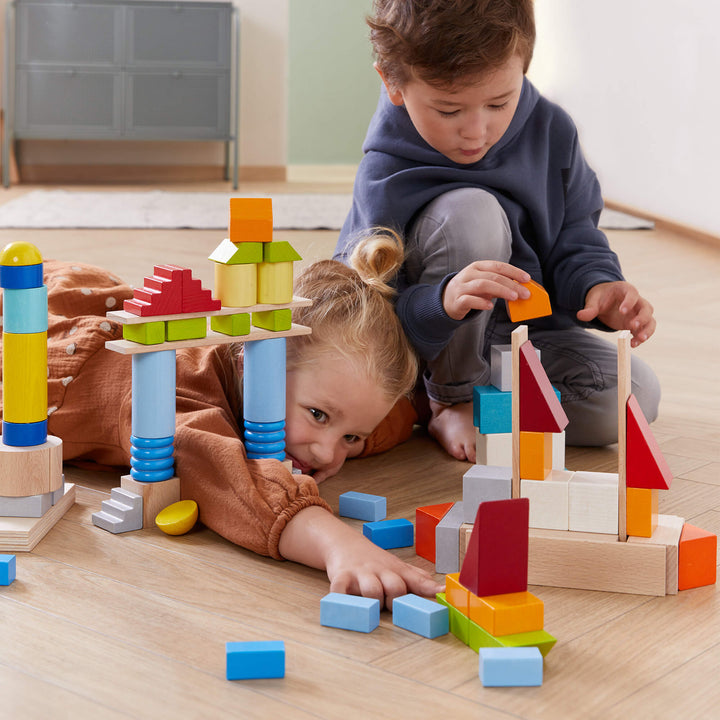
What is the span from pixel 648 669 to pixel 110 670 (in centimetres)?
36

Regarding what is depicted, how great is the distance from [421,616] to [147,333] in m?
0.35

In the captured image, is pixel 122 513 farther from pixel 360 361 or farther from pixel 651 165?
pixel 651 165

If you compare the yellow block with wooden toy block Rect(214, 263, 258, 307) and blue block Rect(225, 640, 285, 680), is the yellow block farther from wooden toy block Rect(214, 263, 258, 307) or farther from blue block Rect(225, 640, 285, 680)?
blue block Rect(225, 640, 285, 680)

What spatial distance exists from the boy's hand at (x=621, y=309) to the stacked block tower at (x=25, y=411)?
596 millimetres

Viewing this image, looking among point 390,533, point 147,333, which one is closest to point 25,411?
point 147,333

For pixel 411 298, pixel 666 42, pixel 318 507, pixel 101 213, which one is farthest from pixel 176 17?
pixel 318 507

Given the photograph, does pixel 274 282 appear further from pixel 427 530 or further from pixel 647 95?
pixel 647 95

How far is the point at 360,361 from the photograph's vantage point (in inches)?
40.6

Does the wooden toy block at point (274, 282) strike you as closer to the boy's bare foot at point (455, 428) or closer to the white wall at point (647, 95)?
the boy's bare foot at point (455, 428)

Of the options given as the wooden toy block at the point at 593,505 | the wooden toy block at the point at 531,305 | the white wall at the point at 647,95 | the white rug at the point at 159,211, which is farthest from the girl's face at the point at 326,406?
the white wall at the point at 647,95

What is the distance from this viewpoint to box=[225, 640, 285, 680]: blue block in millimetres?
652

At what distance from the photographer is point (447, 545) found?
85cm

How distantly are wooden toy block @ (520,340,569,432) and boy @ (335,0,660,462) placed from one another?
0.20 meters

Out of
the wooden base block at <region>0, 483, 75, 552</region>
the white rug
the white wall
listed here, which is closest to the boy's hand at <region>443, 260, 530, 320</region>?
the wooden base block at <region>0, 483, 75, 552</region>
